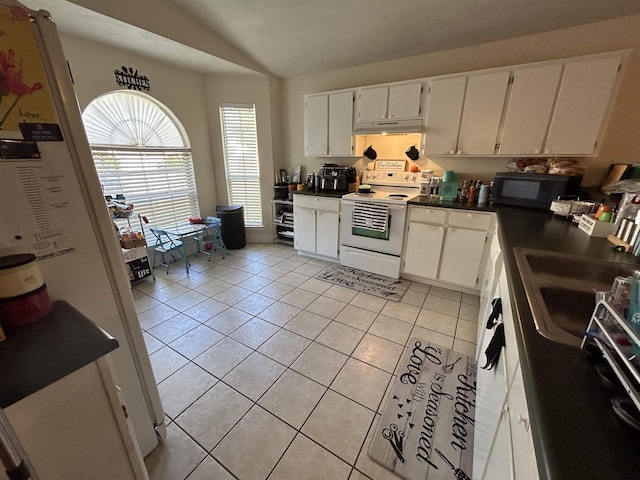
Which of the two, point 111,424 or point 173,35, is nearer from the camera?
point 111,424

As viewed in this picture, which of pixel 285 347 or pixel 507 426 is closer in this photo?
pixel 507 426

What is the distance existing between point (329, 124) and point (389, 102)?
0.84 metres

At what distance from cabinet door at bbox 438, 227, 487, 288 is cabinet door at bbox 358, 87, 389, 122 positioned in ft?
5.23

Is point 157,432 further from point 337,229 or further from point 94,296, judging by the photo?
point 337,229

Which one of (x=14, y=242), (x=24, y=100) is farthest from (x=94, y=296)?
(x=24, y=100)

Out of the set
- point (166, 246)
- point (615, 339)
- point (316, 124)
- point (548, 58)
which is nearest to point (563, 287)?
point (615, 339)

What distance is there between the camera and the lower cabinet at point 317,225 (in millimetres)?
3453

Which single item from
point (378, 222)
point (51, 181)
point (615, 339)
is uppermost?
point (51, 181)

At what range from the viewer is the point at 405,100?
2.93 metres

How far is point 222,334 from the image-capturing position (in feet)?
7.47

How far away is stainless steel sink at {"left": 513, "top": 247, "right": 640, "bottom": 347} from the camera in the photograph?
2.75ft

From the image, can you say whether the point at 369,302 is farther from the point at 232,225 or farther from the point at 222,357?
the point at 232,225

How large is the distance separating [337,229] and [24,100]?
288 centimetres

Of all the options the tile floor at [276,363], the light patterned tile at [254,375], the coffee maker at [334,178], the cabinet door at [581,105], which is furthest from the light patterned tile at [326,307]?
the cabinet door at [581,105]
